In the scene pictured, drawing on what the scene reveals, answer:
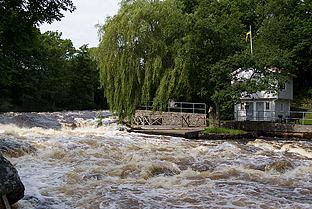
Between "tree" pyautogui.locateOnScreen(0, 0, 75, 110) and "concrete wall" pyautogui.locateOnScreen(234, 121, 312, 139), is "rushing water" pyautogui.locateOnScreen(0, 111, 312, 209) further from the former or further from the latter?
"concrete wall" pyautogui.locateOnScreen(234, 121, 312, 139)

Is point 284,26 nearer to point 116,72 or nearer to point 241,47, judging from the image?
point 241,47

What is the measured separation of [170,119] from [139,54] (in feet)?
19.6

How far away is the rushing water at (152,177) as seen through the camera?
18.8 ft

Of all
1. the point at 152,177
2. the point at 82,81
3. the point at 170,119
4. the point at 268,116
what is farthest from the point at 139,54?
the point at 82,81

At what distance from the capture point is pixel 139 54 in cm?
2236

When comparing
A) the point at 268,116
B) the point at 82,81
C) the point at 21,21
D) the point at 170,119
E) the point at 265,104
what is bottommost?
the point at 170,119

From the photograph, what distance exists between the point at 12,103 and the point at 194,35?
32.3 m

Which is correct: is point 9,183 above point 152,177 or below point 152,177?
above

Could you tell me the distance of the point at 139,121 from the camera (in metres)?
22.8

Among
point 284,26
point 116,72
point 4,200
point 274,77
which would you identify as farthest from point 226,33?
point 284,26

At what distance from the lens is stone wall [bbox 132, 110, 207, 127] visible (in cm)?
2142

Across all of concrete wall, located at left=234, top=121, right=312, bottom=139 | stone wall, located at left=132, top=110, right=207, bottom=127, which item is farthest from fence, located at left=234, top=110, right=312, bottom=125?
stone wall, located at left=132, top=110, right=207, bottom=127

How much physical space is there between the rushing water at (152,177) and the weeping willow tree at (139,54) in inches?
395

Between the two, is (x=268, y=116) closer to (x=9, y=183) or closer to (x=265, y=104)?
(x=265, y=104)
